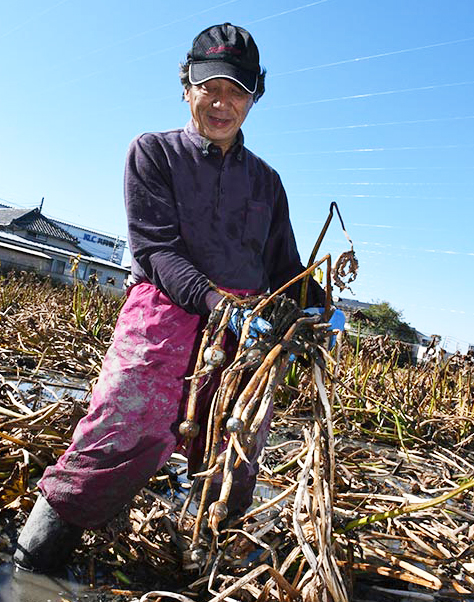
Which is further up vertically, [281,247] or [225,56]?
[225,56]

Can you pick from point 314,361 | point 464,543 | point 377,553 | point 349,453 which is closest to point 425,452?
point 349,453

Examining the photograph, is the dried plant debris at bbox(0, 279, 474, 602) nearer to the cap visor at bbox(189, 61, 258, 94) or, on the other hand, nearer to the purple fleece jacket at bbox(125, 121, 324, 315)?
the purple fleece jacket at bbox(125, 121, 324, 315)

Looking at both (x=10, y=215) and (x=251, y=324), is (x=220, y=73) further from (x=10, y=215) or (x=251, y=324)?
(x=10, y=215)

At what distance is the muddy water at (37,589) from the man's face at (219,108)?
153 centimetres

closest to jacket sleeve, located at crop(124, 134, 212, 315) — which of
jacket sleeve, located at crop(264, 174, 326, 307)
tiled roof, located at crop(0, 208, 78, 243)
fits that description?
jacket sleeve, located at crop(264, 174, 326, 307)

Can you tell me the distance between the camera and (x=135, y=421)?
1601 mm

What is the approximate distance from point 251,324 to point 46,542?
0.88 m

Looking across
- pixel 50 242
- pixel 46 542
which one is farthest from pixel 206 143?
pixel 50 242

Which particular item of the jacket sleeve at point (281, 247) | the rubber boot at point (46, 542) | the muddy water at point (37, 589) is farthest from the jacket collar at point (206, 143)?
the muddy water at point (37, 589)

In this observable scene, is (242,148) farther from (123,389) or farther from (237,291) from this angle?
(123,389)

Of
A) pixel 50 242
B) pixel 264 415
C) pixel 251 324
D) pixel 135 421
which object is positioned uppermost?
pixel 50 242

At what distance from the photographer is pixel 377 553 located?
5.87 feet

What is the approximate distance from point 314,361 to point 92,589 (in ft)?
2.95

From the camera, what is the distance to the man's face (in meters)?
1.86
